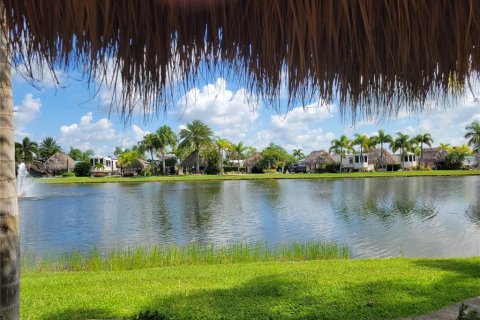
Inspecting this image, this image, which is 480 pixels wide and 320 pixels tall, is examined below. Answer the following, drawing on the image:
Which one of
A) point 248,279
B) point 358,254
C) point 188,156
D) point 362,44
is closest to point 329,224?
point 358,254

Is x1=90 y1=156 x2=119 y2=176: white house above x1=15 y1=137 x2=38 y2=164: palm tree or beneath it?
beneath

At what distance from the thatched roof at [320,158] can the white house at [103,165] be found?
3729 centimetres

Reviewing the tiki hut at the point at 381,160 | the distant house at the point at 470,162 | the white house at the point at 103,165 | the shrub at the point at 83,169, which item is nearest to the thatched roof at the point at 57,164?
the shrub at the point at 83,169

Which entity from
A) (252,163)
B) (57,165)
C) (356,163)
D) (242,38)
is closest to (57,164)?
(57,165)

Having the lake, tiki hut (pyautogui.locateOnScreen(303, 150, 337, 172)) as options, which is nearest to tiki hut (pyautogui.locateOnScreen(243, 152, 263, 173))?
tiki hut (pyautogui.locateOnScreen(303, 150, 337, 172))

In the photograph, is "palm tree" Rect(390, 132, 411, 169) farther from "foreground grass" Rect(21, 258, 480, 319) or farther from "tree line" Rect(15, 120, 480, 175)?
"foreground grass" Rect(21, 258, 480, 319)

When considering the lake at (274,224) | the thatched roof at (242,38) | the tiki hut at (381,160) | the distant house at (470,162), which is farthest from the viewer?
the tiki hut at (381,160)

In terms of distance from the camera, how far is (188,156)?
73688 mm

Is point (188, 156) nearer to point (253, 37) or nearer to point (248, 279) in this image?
point (248, 279)

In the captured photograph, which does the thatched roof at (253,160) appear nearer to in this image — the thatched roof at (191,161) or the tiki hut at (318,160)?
the tiki hut at (318,160)

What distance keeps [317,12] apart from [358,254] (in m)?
9.75

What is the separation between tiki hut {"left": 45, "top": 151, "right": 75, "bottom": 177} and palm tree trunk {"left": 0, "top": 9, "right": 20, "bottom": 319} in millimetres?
76686

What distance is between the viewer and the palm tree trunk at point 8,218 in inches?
112

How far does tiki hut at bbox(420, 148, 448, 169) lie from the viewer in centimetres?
6956
